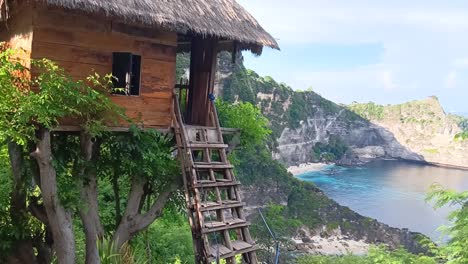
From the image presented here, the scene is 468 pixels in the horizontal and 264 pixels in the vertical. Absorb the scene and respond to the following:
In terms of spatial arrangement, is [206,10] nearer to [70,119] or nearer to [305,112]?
[70,119]

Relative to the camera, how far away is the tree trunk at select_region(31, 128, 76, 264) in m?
6.62

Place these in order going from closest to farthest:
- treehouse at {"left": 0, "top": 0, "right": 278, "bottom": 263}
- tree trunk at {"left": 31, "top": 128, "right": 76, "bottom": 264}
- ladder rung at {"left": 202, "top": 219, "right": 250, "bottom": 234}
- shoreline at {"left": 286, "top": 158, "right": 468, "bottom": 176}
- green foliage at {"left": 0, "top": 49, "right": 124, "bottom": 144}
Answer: green foliage at {"left": 0, "top": 49, "right": 124, "bottom": 144}, tree trunk at {"left": 31, "top": 128, "right": 76, "bottom": 264}, treehouse at {"left": 0, "top": 0, "right": 278, "bottom": 263}, ladder rung at {"left": 202, "top": 219, "right": 250, "bottom": 234}, shoreline at {"left": 286, "top": 158, "right": 468, "bottom": 176}

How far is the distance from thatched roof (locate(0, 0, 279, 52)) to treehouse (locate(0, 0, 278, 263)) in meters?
0.02

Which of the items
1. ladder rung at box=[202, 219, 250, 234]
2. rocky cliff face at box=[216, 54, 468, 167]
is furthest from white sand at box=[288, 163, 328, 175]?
ladder rung at box=[202, 219, 250, 234]

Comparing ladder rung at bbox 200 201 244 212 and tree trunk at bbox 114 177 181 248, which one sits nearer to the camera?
ladder rung at bbox 200 201 244 212

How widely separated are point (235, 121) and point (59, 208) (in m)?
4.26

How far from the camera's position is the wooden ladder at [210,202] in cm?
716

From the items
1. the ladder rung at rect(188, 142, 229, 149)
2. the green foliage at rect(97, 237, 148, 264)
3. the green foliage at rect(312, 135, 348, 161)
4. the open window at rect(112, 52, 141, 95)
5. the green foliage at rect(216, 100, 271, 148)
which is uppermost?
the open window at rect(112, 52, 141, 95)

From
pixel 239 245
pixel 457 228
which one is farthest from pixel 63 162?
pixel 457 228

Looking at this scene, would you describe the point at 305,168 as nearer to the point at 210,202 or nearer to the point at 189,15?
the point at 210,202

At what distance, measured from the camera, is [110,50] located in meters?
7.55

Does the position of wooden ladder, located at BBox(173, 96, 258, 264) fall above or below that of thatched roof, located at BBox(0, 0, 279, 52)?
below

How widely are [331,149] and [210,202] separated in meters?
101

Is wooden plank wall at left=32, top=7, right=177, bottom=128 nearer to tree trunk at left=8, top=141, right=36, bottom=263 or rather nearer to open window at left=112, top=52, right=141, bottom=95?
open window at left=112, top=52, right=141, bottom=95
